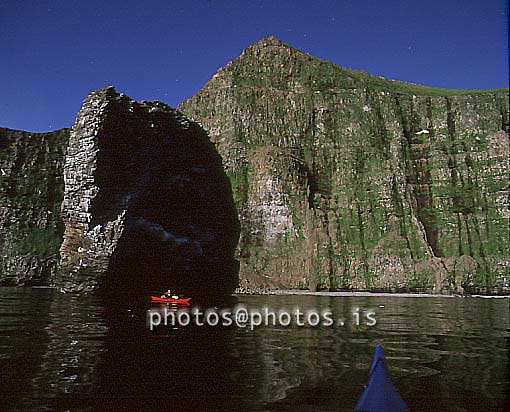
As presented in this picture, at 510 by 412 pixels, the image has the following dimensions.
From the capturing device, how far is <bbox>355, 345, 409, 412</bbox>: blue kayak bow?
13.6ft

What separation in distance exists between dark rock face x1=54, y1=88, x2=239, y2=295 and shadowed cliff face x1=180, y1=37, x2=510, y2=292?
41272mm

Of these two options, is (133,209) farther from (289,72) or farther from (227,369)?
(289,72)

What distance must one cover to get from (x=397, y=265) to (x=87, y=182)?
2643 inches

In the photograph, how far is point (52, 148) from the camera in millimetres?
86188

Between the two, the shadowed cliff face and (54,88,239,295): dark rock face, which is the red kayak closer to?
(54,88,239,295): dark rock face

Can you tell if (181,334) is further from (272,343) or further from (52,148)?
(52,148)

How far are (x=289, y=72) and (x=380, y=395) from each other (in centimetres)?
11276

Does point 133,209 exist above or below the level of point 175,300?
above

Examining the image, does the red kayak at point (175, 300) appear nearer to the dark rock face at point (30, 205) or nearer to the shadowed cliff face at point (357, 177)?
the dark rock face at point (30, 205)

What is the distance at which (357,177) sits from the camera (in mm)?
98125

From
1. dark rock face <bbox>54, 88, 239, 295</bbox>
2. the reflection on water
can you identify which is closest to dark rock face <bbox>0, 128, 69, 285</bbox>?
dark rock face <bbox>54, 88, 239, 295</bbox>

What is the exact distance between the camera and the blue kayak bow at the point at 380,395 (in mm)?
4133

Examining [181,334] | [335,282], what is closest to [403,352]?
[181,334]

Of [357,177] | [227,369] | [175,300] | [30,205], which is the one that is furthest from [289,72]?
[227,369]
